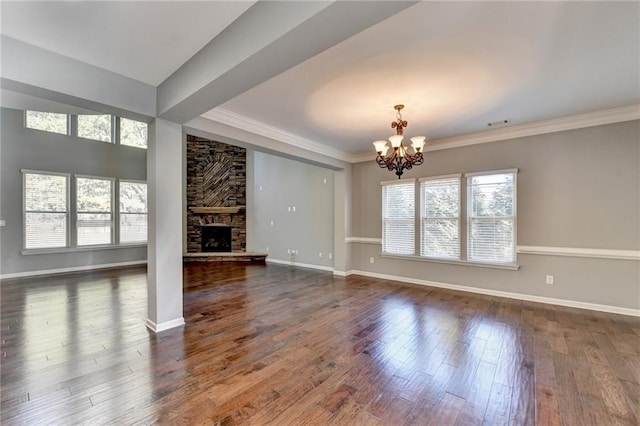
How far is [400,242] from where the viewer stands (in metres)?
5.52

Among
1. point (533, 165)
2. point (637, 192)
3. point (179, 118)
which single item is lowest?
point (637, 192)

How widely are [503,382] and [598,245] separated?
9.95 ft

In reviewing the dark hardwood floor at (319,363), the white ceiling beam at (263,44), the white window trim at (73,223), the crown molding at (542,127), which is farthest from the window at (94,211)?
the crown molding at (542,127)

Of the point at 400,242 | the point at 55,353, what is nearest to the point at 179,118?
Result: the point at 55,353

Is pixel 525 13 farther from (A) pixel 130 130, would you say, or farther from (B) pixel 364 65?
(A) pixel 130 130

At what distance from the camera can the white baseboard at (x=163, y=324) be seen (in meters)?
3.09

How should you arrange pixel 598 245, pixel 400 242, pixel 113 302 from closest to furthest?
pixel 598 245 → pixel 113 302 → pixel 400 242

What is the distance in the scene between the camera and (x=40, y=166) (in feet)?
19.3

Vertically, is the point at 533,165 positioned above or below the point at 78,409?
above

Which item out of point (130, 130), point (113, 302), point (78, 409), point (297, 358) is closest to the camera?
point (78, 409)

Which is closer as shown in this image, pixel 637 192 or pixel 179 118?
pixel 179 118

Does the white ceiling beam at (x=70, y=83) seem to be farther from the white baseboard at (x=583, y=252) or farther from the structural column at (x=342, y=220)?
the white baseboard at (x=583, y=252)

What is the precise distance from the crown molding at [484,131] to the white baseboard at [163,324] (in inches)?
100

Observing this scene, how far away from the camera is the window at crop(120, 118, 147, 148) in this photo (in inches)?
282
